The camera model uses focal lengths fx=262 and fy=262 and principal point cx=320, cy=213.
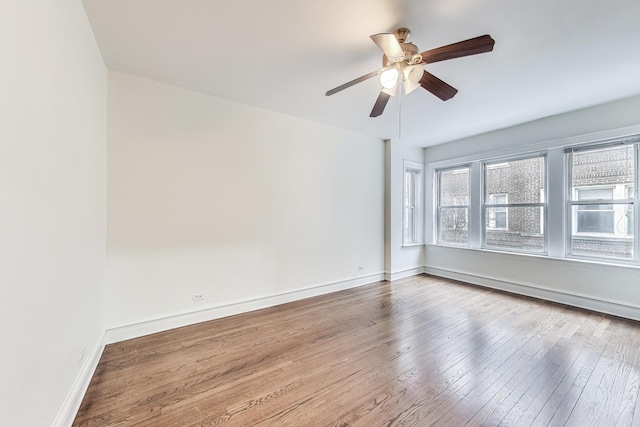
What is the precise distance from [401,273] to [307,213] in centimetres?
240

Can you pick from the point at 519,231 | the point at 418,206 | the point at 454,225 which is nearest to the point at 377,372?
the point at 519,231

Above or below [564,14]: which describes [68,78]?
below

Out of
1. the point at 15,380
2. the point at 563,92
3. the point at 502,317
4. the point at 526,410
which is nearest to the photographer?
the point at 15,380

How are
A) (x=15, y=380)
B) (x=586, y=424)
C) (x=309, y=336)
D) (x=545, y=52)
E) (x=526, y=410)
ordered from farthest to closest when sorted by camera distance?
(x=309, y=336) < (x=545, y=52) < (x=526, y=410) < (x=586, y=424) < (x=15, y=380)

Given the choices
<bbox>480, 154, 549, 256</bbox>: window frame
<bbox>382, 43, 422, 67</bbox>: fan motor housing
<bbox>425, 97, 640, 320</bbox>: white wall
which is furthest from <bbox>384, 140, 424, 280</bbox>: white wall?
<bbox>382, 43, 422, 67</bbox>: fan motor housing

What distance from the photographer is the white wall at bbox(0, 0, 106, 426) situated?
3.41ft

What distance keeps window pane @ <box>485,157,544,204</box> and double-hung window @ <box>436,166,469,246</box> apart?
0.42 meters

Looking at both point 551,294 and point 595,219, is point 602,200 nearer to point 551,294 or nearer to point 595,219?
point 595,219

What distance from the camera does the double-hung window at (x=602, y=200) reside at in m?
3.29

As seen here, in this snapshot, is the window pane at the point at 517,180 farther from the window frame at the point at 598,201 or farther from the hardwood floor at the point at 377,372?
the hardwood floor at the point at 377,372

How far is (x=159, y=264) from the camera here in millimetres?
2805

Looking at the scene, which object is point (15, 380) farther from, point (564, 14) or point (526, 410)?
point (564, 14)

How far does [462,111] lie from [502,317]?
2700 mm

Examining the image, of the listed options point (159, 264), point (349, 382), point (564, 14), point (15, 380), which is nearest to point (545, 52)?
point (564, 14)
